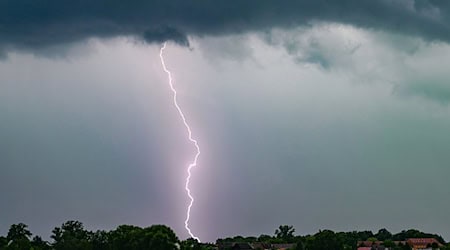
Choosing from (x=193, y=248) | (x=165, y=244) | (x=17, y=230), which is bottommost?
(x=165, y=244)

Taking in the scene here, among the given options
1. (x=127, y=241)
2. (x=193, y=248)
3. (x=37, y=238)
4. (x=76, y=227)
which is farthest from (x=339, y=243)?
(x=37, y=238)

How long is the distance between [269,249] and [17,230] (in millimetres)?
69984

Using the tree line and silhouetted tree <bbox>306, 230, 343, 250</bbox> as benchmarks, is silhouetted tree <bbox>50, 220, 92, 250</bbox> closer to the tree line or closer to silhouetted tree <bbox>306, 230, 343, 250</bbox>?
the tree line

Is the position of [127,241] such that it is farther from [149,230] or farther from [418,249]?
[418,249]

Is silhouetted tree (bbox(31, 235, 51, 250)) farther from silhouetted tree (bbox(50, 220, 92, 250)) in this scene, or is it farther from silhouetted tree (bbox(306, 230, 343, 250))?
silhouetted tree (bbox(306, 230, 343, 250))

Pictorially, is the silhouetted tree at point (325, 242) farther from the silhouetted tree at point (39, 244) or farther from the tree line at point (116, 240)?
the silhouetted tree at point (39, 244)

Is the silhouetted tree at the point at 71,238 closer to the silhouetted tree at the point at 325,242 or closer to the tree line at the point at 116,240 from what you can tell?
the tree line at the point at 116,240

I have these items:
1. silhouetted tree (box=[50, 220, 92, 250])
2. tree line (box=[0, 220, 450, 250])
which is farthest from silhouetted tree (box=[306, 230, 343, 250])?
silhouetted tree (box=[50, 220, 92, 250])

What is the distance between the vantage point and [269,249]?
196250mm

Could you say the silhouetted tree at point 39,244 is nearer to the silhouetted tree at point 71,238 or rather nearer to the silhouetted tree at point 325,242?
the silhouetted tree at point 71,238

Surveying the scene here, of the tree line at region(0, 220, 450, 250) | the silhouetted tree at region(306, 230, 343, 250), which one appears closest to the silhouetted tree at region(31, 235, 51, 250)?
the tree line at region(0, 220, 450, 250)

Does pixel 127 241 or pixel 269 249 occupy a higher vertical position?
pixel 269 249

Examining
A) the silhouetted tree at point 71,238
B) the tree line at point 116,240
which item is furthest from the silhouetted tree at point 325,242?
the silhouetted tree at point 71,238

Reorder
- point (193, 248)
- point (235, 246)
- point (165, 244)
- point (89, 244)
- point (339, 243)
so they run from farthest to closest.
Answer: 1. point (235, 246)
2. point (193, 248)
3. point (339, 243)
4. point (89, 244)
5. point (165, 244)
